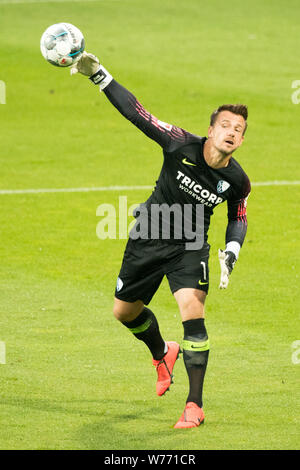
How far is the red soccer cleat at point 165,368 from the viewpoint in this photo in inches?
383

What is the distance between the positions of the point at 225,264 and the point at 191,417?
139cm

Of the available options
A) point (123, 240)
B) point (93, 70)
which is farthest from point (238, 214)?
point (123, 240)

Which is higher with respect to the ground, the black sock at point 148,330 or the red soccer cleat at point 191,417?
the black sock at point 148,330

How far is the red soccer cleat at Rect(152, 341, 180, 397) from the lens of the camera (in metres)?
9.72

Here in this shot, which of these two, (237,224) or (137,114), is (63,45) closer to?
(137,114)

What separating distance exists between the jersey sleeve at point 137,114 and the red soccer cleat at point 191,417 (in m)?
2.35

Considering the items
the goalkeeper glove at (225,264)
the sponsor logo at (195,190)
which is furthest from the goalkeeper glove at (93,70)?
the goalkeeper glove at (225,264)

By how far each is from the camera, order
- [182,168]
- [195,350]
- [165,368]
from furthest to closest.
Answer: [165,368], [182,168], [195,350]

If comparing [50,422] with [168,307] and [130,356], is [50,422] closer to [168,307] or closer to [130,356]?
[130,356]

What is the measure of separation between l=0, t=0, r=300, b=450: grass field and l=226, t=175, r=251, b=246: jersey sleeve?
152cm

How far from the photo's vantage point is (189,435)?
28.5 feet

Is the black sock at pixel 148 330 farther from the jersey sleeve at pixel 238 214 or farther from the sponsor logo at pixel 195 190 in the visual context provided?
the sponsor logo at pixel 195 190

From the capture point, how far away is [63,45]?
928 centimetres

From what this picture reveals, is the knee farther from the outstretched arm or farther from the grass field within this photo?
the outstretched arm
